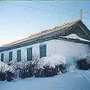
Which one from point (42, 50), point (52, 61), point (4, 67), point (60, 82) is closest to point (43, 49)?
point (42, 50)

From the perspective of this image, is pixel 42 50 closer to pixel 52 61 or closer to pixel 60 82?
pixel 52 61

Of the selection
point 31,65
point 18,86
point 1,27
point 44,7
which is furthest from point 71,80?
point 1,27

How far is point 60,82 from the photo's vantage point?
3.28 meters

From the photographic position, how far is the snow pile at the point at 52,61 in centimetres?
324

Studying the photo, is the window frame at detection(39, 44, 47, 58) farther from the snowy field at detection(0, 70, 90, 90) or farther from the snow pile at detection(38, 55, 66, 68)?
the snowy field at detection(0, 70, 90, 90)

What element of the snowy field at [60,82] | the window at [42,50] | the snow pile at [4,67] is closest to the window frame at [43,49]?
the window at [42,50]

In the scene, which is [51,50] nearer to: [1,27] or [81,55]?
[81,55]

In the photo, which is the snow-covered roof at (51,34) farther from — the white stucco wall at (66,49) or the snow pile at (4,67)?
the snow pile at (4,67)

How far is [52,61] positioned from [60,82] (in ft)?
0.97

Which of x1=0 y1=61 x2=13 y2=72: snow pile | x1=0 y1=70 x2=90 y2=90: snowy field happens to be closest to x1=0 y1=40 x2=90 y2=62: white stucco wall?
x1=0 y1=70 x2=90 y2=90: snowy field

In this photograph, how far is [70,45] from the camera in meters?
3.19

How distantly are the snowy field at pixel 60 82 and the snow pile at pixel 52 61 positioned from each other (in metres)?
0.17

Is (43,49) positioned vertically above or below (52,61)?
above

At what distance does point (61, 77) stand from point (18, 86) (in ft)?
2.45
